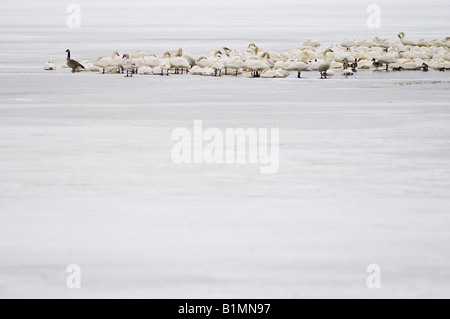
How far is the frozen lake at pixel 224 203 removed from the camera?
17.7ft

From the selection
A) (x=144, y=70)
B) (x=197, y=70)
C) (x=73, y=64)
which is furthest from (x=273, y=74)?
(x=73, y=64)

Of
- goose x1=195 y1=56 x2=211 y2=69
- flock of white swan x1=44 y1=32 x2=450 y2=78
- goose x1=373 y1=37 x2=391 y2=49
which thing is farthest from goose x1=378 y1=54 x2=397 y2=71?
goose x1=373 y1=37 x2=391 y2=49

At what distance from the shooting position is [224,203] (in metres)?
7.28

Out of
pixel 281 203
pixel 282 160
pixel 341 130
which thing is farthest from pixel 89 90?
pixel 281 203

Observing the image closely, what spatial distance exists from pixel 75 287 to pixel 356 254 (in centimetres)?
189

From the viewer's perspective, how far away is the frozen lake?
540cm

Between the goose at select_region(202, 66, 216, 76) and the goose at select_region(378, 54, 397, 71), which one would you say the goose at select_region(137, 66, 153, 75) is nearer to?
the goose at select_region(202, 66, 216, 76)

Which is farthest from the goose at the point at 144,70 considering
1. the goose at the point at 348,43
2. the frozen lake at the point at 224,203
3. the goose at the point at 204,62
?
the goose at the point at 348,43

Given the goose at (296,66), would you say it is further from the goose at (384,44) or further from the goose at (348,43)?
the goose at (384,44)

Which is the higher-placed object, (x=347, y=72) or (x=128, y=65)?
(x=128, y=65)

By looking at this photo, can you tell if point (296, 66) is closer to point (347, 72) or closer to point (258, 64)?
point (258, 64)

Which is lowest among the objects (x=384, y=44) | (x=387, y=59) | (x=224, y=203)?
(x=224, y=203)
